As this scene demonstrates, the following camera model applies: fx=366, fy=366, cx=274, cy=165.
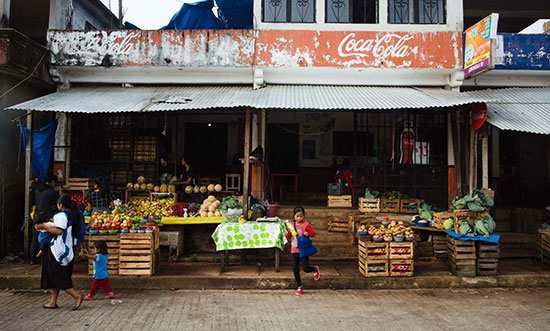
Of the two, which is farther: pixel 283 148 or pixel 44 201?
pixel 283 148

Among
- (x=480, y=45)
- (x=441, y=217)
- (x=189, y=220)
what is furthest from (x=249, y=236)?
(x=480, y=45)

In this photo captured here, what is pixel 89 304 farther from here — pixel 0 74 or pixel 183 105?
pixel 0 74

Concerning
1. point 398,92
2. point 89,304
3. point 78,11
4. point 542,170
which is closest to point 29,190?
point 89,304

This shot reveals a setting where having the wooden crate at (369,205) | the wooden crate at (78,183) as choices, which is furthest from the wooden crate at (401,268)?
the wooden crate at (78,183)

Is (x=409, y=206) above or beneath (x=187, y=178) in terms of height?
beneath

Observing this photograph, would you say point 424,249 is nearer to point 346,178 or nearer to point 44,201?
point 346,178

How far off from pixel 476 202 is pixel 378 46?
15.5ft

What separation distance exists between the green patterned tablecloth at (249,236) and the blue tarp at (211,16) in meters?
6.62

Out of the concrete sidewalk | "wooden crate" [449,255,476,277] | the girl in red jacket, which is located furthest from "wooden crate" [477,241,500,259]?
the girl in red jacket

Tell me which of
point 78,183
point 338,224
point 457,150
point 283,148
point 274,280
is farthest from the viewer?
point 283,148

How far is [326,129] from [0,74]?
10.2 meters

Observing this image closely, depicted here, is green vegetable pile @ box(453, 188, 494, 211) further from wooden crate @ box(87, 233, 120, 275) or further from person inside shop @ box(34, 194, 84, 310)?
person inside shop @ box(34, 194, 84, 310)

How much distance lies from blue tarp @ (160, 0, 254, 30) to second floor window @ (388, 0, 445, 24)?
4.08 m

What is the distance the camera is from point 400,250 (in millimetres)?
7207
